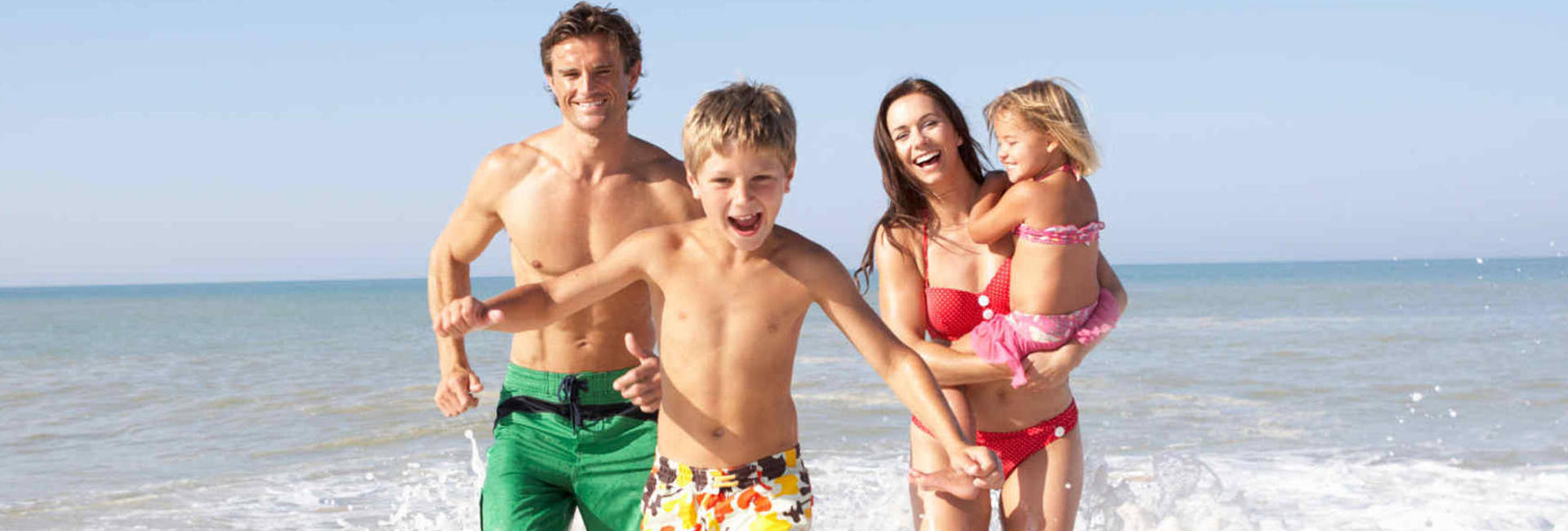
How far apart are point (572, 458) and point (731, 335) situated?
84cm

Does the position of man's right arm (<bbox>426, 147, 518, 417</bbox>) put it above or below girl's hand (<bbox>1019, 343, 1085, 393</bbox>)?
above

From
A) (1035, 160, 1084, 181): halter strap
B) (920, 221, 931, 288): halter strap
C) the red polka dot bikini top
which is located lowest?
the red polka dot bikini top

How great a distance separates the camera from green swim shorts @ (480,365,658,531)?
12.1 feet

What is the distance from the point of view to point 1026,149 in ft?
12.4

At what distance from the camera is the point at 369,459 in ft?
29.5

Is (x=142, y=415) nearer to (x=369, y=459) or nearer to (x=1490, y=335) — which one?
(x=369, y=459)

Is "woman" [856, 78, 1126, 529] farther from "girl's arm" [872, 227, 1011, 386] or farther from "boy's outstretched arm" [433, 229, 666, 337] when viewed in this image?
"boy's outstretched arm" [433, 229, 666, 337]

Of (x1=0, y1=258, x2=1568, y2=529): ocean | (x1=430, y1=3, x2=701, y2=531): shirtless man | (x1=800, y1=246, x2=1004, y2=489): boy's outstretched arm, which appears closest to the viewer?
(x1=800, y1=246, x2=1004, y2=489): boy's outstretched arm

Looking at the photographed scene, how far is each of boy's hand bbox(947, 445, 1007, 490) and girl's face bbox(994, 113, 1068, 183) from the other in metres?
1.19

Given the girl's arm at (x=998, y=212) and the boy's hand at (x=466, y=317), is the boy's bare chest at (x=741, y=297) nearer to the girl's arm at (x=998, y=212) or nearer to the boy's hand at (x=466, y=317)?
the boy's hand at (x=466, y=317)

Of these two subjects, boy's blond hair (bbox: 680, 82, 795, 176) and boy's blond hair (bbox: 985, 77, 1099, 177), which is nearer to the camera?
boy's blond hair (bbox: 680, 82, 795, 176)

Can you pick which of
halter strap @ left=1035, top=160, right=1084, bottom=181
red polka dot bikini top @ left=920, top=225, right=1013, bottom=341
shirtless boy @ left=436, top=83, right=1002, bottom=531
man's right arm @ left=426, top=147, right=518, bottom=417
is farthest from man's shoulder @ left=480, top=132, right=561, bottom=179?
halter strap @ left=1035, top=160, right=1084, bottom=181

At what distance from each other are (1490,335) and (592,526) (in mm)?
17049

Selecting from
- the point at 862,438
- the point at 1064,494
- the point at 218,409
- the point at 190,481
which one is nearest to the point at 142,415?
the point at 218,409
